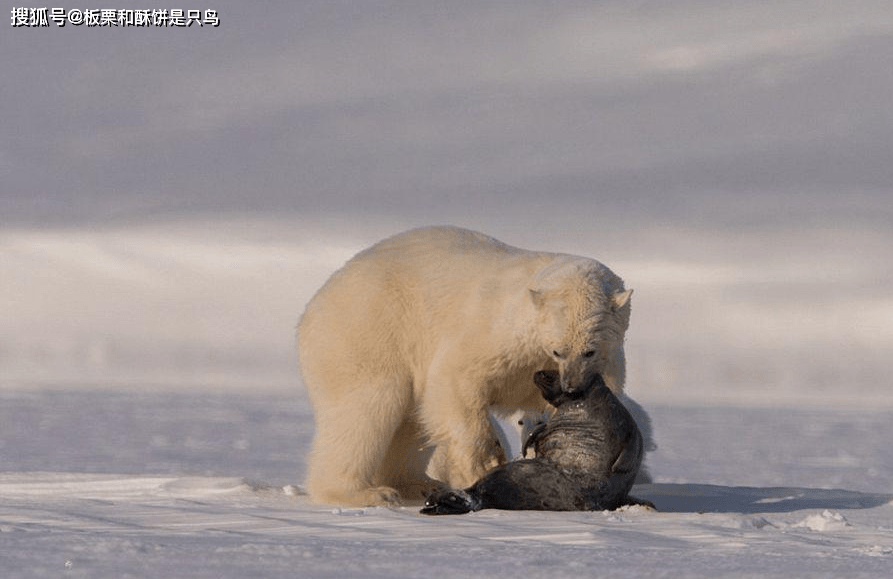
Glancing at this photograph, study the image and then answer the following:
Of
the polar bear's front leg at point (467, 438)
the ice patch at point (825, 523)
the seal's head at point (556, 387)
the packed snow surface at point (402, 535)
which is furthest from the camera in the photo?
the polar bear's front leg at point (467, 438)

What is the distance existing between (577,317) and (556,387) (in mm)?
473

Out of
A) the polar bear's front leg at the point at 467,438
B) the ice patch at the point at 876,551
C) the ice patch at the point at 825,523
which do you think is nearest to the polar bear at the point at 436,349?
the polar bear's front leg at the point at 467,438

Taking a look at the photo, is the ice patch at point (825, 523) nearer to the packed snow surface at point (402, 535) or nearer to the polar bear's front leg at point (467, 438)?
the packed snow surface at point (402, 535)

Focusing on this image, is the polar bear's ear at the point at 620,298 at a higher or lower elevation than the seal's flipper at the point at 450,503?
higher

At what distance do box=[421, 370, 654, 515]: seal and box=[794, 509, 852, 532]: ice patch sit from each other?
827 millimetres

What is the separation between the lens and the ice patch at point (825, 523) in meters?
6.14

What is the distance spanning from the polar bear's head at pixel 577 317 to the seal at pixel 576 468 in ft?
0.42

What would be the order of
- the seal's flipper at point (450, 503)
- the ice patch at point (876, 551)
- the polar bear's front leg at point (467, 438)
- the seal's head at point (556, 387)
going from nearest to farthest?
the ice patch at point (876, 551) → the seal's flipper at point (450, 503) → the seal's head at point (556, 387) → the polar bear's front leg at point (467, 438)

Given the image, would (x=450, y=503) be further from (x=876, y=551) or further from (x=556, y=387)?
(x=876, y=551)

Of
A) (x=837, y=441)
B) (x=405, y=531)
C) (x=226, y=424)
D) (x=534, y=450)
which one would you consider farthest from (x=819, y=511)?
(x=226, y=424)

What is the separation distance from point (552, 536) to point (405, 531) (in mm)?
666

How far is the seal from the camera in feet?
21.6

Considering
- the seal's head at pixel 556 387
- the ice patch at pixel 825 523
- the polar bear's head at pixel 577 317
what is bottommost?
the ice patch at pixel 825 523

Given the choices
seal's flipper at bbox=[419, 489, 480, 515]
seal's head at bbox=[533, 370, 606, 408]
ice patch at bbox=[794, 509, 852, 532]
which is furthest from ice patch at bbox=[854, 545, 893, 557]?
seal's flipper at bbox=[419, 489, 480, 515]
